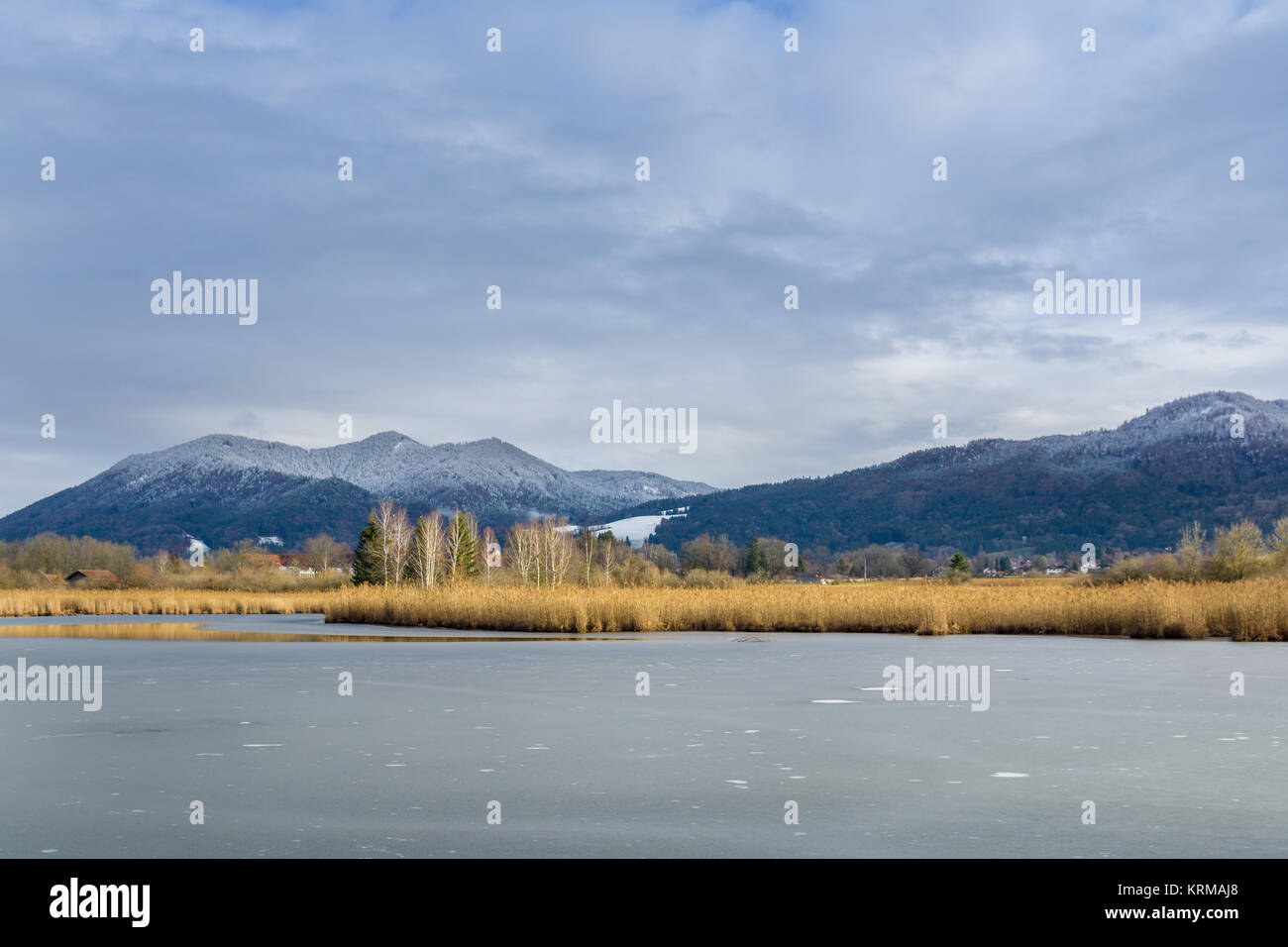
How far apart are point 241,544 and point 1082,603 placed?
94.4m

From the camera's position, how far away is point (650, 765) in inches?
360

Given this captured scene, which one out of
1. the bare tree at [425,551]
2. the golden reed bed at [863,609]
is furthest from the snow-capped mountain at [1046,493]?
the golden reed bed at [863,609]

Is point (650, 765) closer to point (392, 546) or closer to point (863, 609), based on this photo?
point (863, 609)

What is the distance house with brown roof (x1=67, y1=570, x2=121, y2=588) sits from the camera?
8506 cm

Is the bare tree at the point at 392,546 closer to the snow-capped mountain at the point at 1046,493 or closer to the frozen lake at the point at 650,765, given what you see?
the frozen lake at the point at 650,765

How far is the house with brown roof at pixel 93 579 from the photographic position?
8506 cm

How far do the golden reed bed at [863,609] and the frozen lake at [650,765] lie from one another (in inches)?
325

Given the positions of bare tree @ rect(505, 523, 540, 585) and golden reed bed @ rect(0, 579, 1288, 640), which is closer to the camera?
golden reed bed @ rect(0, 579, 1288, 640)

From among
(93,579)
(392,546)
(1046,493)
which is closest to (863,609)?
(392,546)

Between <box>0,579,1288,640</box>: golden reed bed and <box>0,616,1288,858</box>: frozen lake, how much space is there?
8.26 metres

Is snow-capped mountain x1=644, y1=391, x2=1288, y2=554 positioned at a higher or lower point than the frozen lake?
higher

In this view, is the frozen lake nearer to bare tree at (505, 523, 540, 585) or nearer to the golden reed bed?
the golden reed bed

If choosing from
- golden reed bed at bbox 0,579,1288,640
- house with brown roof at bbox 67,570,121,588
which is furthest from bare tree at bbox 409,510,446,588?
golden reed bed at bbox 0,579,1288,640
